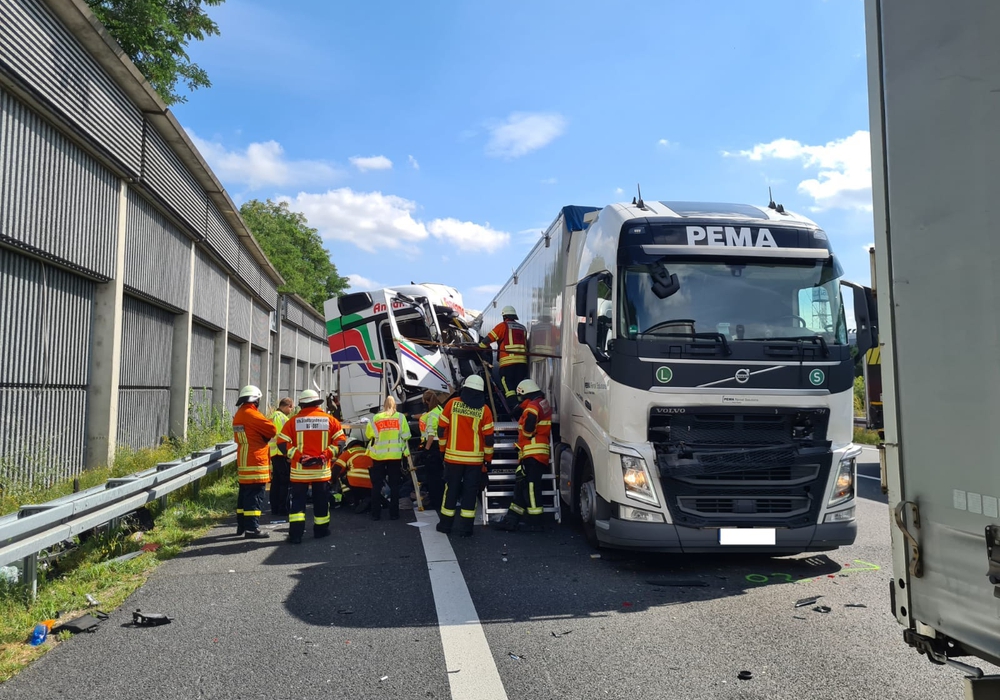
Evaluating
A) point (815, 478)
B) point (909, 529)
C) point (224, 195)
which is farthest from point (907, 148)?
point (224, 195)

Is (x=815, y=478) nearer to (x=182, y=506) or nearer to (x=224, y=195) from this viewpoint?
(x=182, y=506)

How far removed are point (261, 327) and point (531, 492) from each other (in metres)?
18.0

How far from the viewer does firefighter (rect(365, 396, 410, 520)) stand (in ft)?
29.5

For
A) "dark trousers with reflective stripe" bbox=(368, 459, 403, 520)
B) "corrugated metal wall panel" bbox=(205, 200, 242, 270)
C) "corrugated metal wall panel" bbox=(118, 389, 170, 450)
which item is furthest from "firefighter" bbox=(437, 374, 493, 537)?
"corrugated metal wall panel" bbox=(205, 200, 242, 270)

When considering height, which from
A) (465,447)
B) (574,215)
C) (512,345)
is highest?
(574,215)

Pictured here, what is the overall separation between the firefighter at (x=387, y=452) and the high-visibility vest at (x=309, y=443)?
3.78ft

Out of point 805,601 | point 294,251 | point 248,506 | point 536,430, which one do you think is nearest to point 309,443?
point 248,506

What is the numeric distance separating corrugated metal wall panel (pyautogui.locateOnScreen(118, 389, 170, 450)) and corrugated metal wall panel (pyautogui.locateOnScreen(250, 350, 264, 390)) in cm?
859

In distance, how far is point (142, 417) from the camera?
468 inches

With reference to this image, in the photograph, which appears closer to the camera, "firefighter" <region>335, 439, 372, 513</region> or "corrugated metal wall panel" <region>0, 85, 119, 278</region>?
"corrugated metal wall panel" <region>0, 85, 119, 278</region>

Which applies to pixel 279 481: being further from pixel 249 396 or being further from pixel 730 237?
pixel 730 237

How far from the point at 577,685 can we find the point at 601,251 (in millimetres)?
4181

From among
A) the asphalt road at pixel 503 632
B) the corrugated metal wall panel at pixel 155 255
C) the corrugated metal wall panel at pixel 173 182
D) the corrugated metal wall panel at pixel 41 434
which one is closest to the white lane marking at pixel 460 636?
the asphalt road at pixel 503 632

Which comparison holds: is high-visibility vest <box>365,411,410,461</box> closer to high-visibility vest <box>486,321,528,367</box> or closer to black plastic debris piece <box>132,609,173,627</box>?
high-visibility vest <box>486,321,528,367</box>
